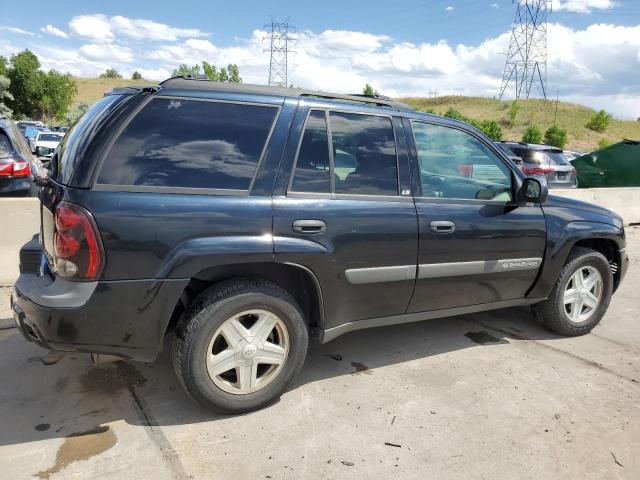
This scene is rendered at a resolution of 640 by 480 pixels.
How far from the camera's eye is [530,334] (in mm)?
4605

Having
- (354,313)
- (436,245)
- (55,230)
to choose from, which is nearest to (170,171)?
(55,230)

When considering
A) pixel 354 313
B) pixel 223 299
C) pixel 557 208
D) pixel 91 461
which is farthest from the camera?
pixel 557 208

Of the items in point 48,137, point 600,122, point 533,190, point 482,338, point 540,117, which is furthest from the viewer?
point 540,117

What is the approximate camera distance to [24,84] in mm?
61219

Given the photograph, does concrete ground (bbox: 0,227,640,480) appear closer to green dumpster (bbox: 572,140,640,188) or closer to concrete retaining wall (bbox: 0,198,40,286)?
concrete retaining wall (bbox: 0,198,40,286)

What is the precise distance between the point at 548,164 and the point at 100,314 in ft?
41.1

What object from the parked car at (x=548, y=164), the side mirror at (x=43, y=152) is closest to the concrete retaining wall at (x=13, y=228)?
the side mirror at (x=43, y=152)

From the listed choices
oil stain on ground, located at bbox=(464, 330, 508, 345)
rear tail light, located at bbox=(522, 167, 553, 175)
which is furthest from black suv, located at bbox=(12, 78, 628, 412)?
rear tail light, located at bbox=(522, 167, 553, 175)

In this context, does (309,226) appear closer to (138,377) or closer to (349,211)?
(349,211)

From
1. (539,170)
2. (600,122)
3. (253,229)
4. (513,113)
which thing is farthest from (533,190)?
(600,122)

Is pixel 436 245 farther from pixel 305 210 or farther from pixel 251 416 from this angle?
pixel 251 416

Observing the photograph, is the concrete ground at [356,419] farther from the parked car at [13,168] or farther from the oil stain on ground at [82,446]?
the parked car at [13,168]

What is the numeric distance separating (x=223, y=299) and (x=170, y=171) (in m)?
0.75

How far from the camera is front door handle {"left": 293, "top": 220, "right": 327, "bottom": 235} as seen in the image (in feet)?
9.99
